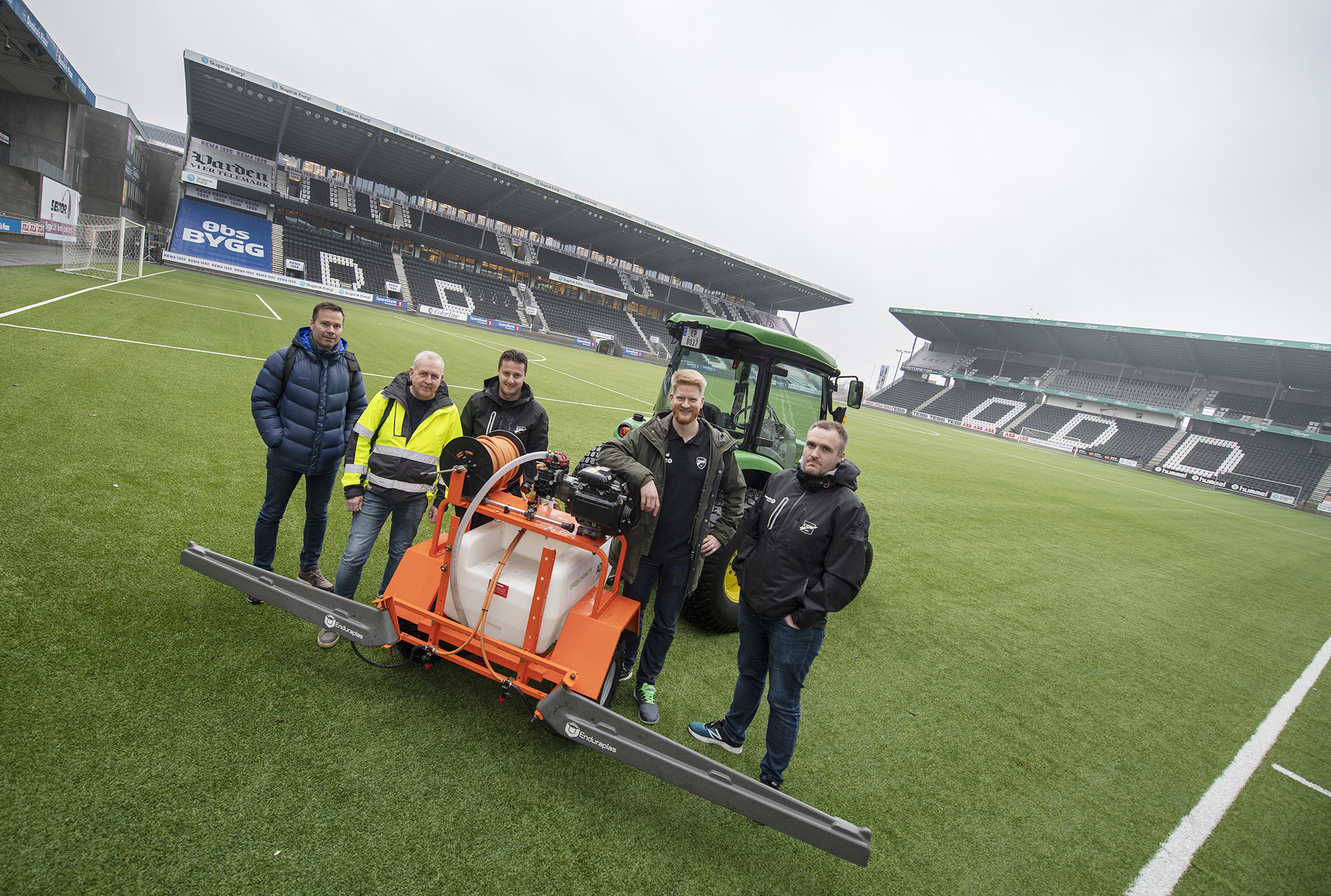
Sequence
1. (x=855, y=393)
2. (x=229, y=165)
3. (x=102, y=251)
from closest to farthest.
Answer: (x=855, y=393), (x=102, y=251), (x=229, y=165)

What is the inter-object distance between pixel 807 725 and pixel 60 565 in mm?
4523

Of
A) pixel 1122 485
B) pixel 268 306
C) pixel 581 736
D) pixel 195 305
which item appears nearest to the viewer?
pixel 581 736

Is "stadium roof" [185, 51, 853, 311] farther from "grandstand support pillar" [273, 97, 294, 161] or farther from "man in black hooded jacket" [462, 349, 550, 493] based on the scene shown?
"man in black hooded jacket" [462, 349, 550, 493]

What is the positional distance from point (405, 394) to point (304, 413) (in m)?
0.68

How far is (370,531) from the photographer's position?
312cm

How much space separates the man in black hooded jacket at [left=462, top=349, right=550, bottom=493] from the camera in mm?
3248

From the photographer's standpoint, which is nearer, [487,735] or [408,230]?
[487,735]

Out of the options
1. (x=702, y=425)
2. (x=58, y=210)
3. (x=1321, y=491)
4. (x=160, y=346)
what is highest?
(x=1321, y=491)

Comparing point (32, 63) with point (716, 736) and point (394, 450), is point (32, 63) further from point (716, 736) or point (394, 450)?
point (716, 736)

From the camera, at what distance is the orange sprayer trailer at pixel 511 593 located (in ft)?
8.10

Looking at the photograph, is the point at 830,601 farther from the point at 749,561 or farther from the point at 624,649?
the point at 624,649

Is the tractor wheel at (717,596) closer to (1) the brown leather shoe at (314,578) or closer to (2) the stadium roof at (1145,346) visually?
(1) the brown leather shoe at (314,578)

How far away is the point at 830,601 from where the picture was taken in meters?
2.41

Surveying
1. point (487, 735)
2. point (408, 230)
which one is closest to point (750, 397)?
point (487, 735)
